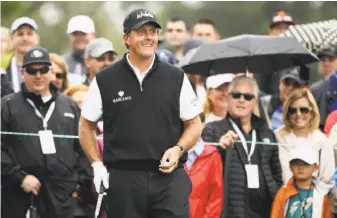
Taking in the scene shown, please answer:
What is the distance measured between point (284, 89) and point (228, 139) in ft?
7.71

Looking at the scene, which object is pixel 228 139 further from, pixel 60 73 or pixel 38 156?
pixel 60 73

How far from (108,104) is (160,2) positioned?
74.8ft

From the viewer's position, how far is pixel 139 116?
34.6 feet

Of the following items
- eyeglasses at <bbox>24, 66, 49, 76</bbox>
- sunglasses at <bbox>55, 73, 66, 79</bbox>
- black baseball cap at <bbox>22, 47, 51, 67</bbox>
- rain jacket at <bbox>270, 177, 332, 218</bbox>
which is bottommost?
rain jacket at <bbox>270, 177, 332, 218</bbox>

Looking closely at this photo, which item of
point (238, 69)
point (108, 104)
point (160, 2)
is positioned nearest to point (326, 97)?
point (238, 69)

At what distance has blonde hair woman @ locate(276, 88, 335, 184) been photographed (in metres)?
13.3

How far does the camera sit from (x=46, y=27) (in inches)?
1367

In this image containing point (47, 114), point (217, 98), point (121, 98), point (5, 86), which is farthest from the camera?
point (5, 86)

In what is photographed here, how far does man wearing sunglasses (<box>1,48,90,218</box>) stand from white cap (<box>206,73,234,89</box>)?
169cm

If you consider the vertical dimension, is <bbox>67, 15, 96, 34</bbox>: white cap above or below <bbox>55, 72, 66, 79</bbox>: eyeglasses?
above

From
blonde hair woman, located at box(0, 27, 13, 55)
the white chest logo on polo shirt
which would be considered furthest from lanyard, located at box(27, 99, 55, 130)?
blonde hair woman, located at box(0, 27, 13, 55)

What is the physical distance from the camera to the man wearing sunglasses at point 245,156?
42.5 ft

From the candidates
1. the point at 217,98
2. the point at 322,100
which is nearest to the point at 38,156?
the point at 217,98

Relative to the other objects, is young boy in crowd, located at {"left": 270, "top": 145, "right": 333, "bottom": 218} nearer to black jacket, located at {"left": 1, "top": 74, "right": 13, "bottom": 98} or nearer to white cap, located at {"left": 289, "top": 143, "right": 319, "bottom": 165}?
white cap, located at {"left": 289, "top": 143, "right": 319, "bottom": 165}
